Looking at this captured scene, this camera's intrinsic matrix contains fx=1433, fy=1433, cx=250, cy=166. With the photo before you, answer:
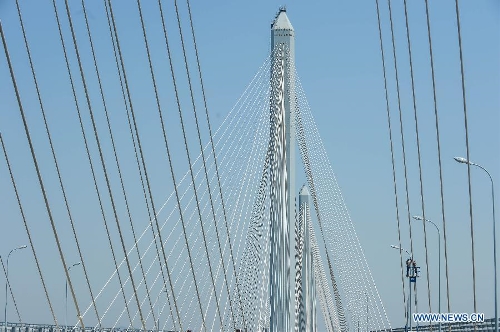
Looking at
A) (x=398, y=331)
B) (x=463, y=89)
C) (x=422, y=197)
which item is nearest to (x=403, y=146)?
(x=422, y=197)

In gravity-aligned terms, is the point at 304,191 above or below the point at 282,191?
below

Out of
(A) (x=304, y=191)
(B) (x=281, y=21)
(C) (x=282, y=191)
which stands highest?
(B) (x=281, y=21)

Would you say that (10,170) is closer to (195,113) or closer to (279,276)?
(195,113)

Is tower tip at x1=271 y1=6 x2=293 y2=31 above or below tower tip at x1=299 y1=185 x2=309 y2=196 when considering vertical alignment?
above

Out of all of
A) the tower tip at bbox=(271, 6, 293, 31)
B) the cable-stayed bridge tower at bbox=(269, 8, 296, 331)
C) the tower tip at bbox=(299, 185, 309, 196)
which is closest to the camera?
the cable-stayed bridge tower at bbox=(269, 8, 296, 331)

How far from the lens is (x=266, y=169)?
48.6m

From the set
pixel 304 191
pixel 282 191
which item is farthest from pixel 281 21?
pixel 304 191

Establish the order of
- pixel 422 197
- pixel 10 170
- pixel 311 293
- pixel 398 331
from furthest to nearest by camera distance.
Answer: pixel 398 331
pixel 311 293
pixel 422 197
pixel 10 170

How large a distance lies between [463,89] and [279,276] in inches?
831

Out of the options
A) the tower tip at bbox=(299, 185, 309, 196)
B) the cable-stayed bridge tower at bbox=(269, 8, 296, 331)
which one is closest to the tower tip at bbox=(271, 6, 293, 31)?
the cable-stayed bridge tower at bbox=(269, 8, 296, 331)

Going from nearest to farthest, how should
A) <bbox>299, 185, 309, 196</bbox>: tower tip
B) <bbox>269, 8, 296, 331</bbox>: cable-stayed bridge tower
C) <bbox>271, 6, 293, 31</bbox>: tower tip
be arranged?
<bbox>269, 8, 296, 331</bbox>: cable-stayed bridge tower → <bbox>271, 6, 293, 31</bbox>: tower tip → <bbox>299, 185, 309, 196</bbox>: tower tip

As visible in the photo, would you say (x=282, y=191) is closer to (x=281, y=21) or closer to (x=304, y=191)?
(x=281, y=21)

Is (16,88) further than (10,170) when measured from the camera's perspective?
No

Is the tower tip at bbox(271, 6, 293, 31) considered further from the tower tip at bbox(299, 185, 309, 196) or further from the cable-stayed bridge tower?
the tower tip at bbox(299, 185, 309, 196)
